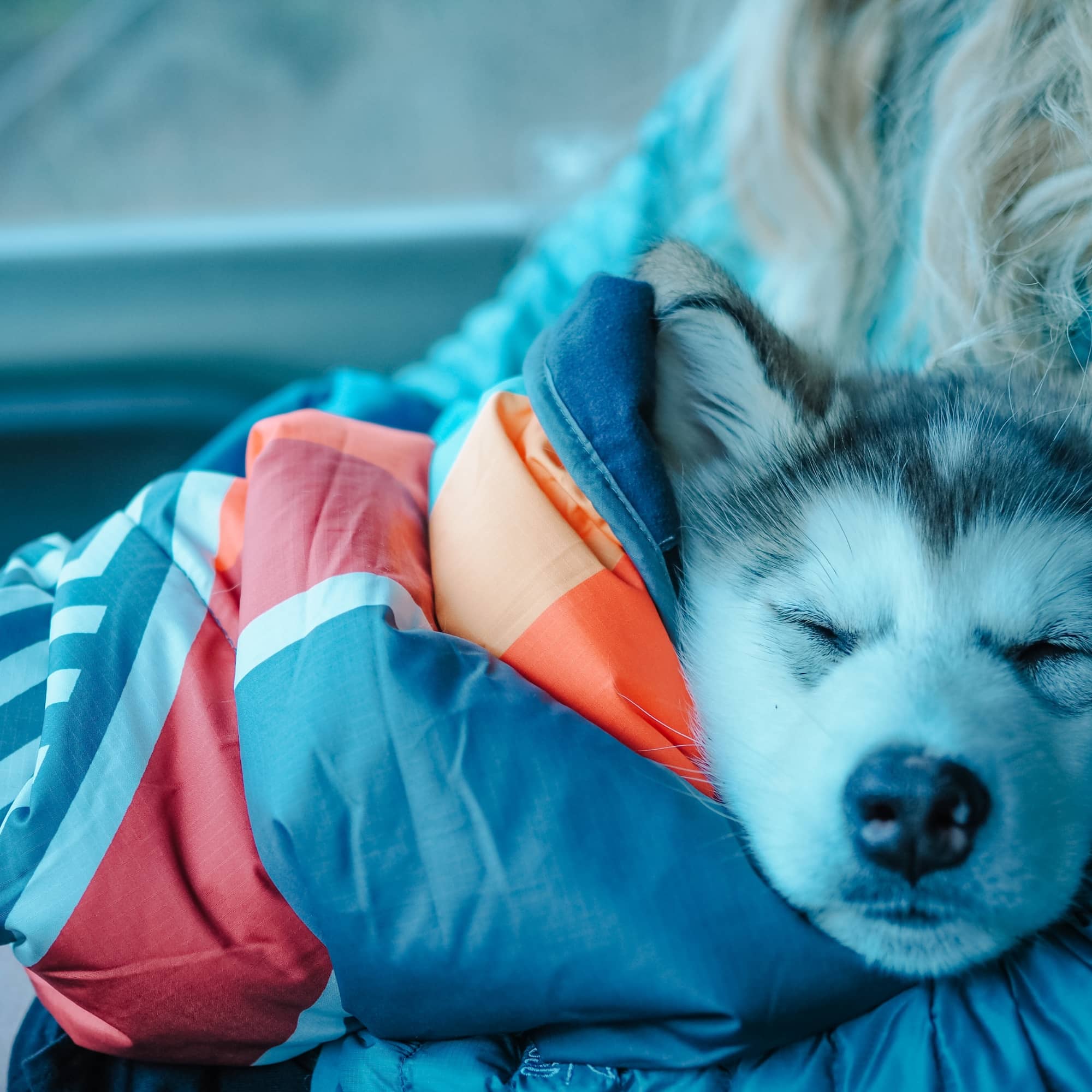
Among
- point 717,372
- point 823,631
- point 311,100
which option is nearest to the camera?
point 823,631

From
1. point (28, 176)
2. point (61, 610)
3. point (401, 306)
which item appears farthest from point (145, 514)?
point (28, 176)

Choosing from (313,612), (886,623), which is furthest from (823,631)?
(313,612)

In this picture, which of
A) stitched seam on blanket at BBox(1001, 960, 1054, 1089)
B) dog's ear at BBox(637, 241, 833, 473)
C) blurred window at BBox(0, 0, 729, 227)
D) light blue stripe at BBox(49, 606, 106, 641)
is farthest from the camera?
blurred window at BBox(0, 0, 729, 227)

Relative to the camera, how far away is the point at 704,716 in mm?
1068

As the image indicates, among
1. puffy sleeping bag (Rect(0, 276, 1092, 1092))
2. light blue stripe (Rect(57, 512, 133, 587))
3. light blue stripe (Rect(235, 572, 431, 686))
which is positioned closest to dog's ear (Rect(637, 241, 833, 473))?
puffy sleeping bag (Rect(0, 276, 1092, 1092))

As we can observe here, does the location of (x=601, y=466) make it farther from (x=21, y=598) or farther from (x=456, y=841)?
(x=21, y=598)

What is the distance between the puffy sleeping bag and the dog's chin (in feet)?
0.06

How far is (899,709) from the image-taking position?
2.94ft

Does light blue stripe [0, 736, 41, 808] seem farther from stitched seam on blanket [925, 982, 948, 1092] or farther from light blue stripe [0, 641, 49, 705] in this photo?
stitched seam on blanket [925, 982, 948, 1092]

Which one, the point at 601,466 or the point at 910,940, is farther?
the point at 601,466

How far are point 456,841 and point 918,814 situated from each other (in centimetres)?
40

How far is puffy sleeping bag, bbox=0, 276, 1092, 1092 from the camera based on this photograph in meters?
0.82

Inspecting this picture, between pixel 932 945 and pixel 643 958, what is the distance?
10.6 inches

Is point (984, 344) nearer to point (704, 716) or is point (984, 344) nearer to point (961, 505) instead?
point (961, 505)
